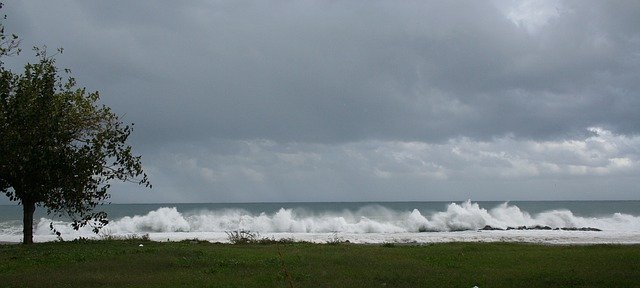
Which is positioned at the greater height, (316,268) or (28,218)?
(28,218)

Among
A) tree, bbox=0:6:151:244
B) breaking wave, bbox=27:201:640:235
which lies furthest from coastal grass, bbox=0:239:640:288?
breaking wave, bbox=27:201:640:235

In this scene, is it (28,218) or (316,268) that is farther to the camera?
(28,218)

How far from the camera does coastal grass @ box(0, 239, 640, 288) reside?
48.2ft

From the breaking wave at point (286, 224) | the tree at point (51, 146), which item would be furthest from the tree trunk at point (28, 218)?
the breaking wave at point (286, 224)

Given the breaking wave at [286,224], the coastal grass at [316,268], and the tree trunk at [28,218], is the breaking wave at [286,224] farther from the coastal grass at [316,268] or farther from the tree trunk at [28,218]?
the coastal grass at [316,268]

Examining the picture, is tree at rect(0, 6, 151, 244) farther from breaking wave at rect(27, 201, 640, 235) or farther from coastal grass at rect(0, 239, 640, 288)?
breaking wave at rect(27, 201, 640, 235)

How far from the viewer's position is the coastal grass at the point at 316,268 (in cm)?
1470

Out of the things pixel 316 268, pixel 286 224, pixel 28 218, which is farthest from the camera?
pixel 286 224

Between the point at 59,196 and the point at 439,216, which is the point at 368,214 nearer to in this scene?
the point at 439,216

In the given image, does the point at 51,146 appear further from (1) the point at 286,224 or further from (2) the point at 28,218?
(1) the point at 286,224

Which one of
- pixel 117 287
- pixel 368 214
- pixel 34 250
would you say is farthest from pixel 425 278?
pixel 368 214

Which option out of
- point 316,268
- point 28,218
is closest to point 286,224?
point 28,218

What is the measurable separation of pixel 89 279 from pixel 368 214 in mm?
76476

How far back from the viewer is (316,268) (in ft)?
57.8
